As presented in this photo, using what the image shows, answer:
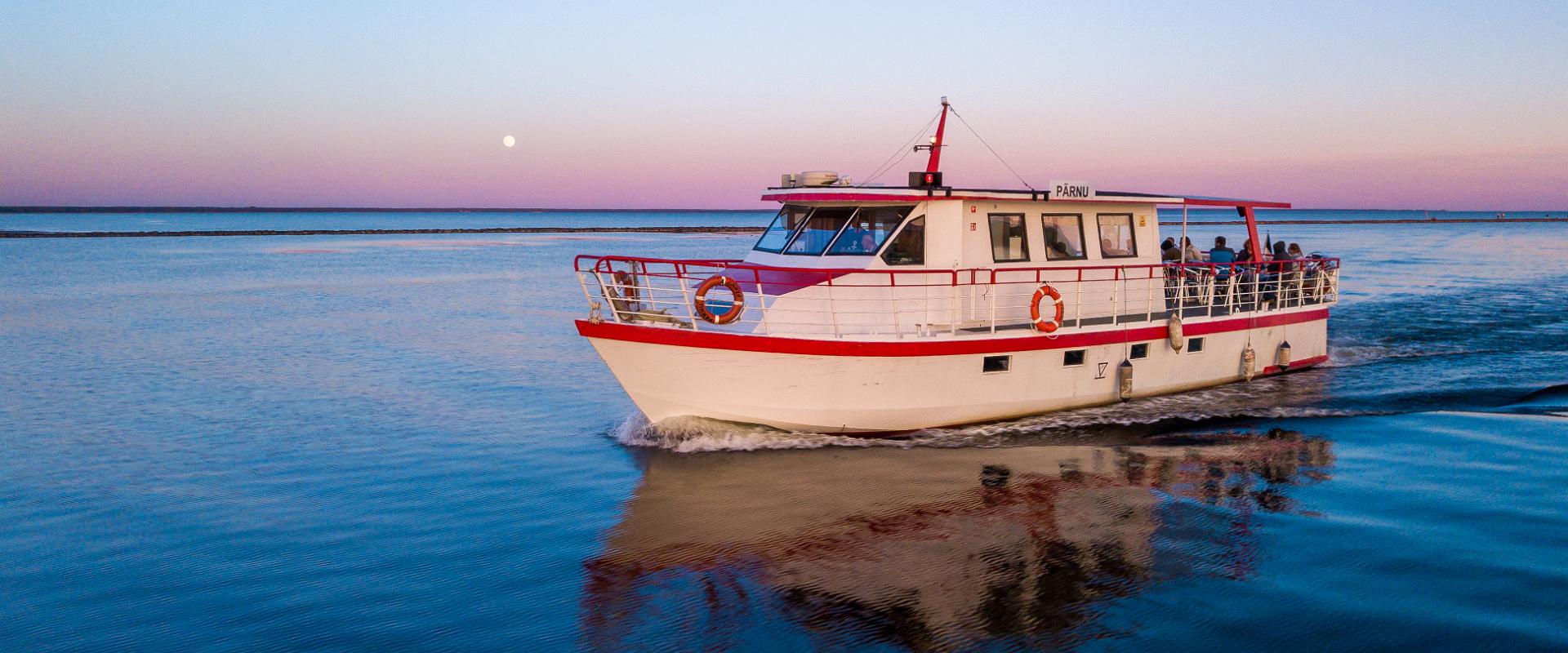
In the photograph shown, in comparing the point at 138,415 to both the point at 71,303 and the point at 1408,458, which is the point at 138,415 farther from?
the point at 71,303

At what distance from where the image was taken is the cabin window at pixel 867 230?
13719 millimetres

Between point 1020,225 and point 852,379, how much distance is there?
152 inches

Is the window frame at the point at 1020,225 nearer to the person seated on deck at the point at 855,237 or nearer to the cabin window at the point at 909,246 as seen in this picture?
the cabin window at the point at 909,246

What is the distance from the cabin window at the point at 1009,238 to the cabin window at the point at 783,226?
262cm

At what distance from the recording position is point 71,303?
33.3 meters

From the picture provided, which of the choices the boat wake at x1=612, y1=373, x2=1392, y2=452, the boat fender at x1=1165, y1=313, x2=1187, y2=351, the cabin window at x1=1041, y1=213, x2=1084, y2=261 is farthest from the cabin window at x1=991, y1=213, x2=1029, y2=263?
the boat fender at x1=1165, y1=313, x2=1187, y2=351

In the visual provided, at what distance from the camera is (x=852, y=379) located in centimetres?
1249

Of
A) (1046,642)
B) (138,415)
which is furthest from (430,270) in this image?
(1046,642)

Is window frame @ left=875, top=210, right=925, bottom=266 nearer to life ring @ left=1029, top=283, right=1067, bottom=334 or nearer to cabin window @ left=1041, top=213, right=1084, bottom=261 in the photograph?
life ring @ left=1029, top=283, right=1067, bottom=334

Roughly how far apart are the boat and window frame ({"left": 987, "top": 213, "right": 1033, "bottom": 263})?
3 centimetres

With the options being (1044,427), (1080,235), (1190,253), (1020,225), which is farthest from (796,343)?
(1190,253)

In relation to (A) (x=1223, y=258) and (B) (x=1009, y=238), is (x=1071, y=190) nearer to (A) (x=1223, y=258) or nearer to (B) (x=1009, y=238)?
(B) (x=1009, y=238)

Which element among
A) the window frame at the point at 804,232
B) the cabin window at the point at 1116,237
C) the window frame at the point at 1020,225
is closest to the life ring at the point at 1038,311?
the window frame at the point at 1020,225

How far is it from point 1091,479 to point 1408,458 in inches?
161
